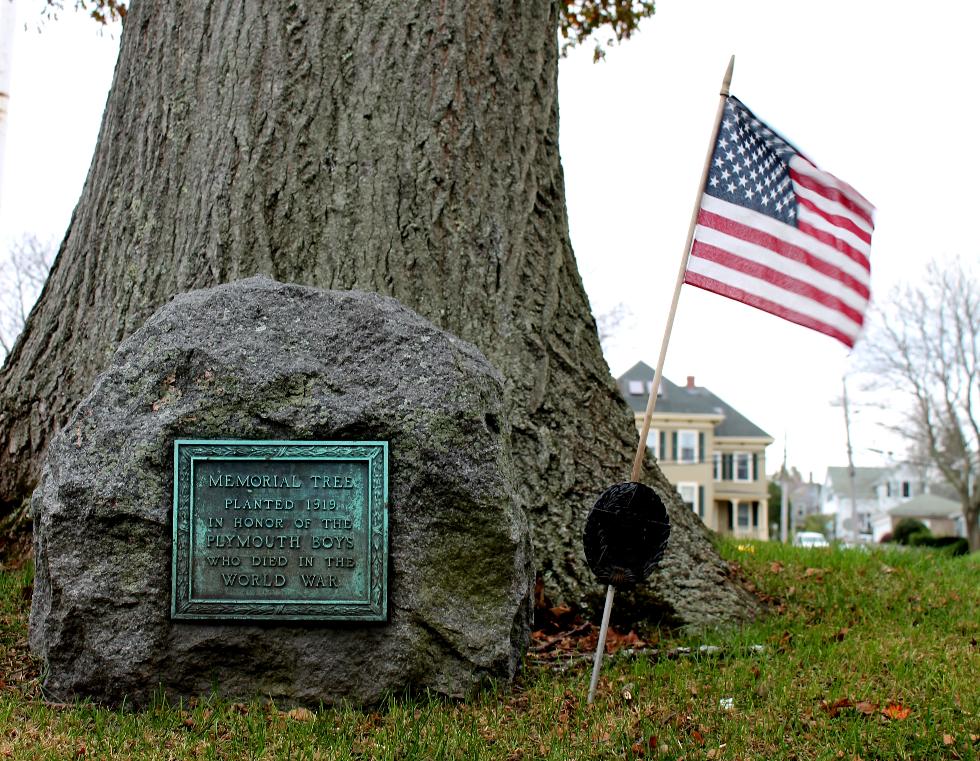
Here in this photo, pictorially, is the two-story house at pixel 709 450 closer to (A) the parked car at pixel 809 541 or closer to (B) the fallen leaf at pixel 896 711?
(A) the parked car at pixel 809 541

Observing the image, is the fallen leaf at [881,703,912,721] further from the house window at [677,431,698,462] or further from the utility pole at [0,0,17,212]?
the house window at [677,431,698,462]

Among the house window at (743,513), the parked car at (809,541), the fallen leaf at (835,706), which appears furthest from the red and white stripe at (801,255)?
the house window at (743,513)

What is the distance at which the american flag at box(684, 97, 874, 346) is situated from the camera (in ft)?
15.8

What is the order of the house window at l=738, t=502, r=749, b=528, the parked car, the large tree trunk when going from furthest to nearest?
1. the house window at l=738, t=502, r=749, b=528
2. the parked car
3. the large tree trunk

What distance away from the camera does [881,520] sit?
238 feet

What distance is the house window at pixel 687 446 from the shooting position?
43.2 m

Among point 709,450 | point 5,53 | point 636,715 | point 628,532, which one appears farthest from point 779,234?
point 709,450

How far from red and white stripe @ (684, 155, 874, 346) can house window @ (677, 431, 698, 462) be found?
38.5 metres

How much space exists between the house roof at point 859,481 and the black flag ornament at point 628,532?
248 ft

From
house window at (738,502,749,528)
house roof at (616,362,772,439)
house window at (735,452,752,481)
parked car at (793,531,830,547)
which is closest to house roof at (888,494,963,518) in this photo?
house window at (738,502,749,528)

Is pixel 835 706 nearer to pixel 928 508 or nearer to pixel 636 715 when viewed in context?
pixel 636 715

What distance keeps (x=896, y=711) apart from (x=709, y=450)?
40019mm

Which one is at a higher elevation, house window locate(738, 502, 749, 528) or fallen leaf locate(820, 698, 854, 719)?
fallen leaf locate(820, 698, 854, 719)

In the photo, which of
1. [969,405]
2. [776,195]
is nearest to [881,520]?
[969,405]
